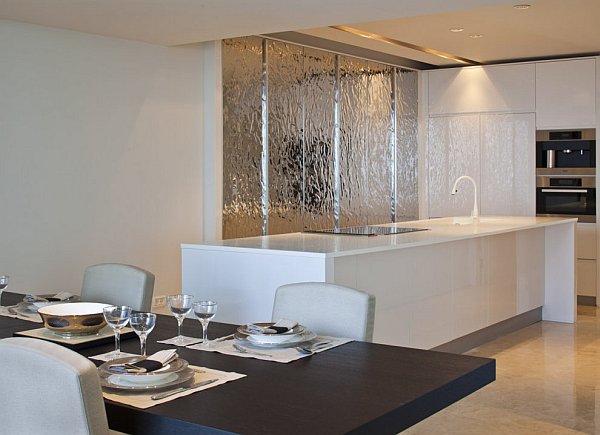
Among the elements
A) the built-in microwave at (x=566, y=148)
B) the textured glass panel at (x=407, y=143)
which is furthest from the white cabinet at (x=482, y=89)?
Answer: the built-in microwave at (x=566, y=148)

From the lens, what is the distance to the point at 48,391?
1624mm

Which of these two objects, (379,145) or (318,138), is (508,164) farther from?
(318,138)

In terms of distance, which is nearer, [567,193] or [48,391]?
[48,391]

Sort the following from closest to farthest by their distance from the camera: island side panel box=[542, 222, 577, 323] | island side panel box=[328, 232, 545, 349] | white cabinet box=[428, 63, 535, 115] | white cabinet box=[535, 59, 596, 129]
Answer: island side panel box=[328, 232, 545, 349], island side panel box=[542, 222, 577, 323], white cabinet box=[535, 59, 596, 129], white cabinet box=[428, 63, 535, 115]

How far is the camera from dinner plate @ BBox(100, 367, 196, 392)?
1.91 metres

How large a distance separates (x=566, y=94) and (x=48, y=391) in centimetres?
715

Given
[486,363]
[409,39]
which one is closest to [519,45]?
[409,39]

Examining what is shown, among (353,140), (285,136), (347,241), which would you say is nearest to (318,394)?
(347,241)

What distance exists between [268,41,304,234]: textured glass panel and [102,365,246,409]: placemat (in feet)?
16.5

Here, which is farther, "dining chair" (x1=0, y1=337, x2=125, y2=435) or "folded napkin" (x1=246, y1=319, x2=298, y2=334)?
"folded napkin" (x1=246, y1=319, x2=298, y2=334)

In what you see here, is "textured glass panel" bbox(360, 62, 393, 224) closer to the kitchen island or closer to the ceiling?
the ceiling

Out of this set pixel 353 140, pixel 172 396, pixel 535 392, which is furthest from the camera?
pixel 353 140

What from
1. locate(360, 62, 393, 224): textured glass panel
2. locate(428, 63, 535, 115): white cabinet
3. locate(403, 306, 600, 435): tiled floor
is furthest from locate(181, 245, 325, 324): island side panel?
locate(428, 63, 535, 115): white cabinet

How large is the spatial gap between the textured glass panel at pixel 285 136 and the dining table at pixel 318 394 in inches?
186
